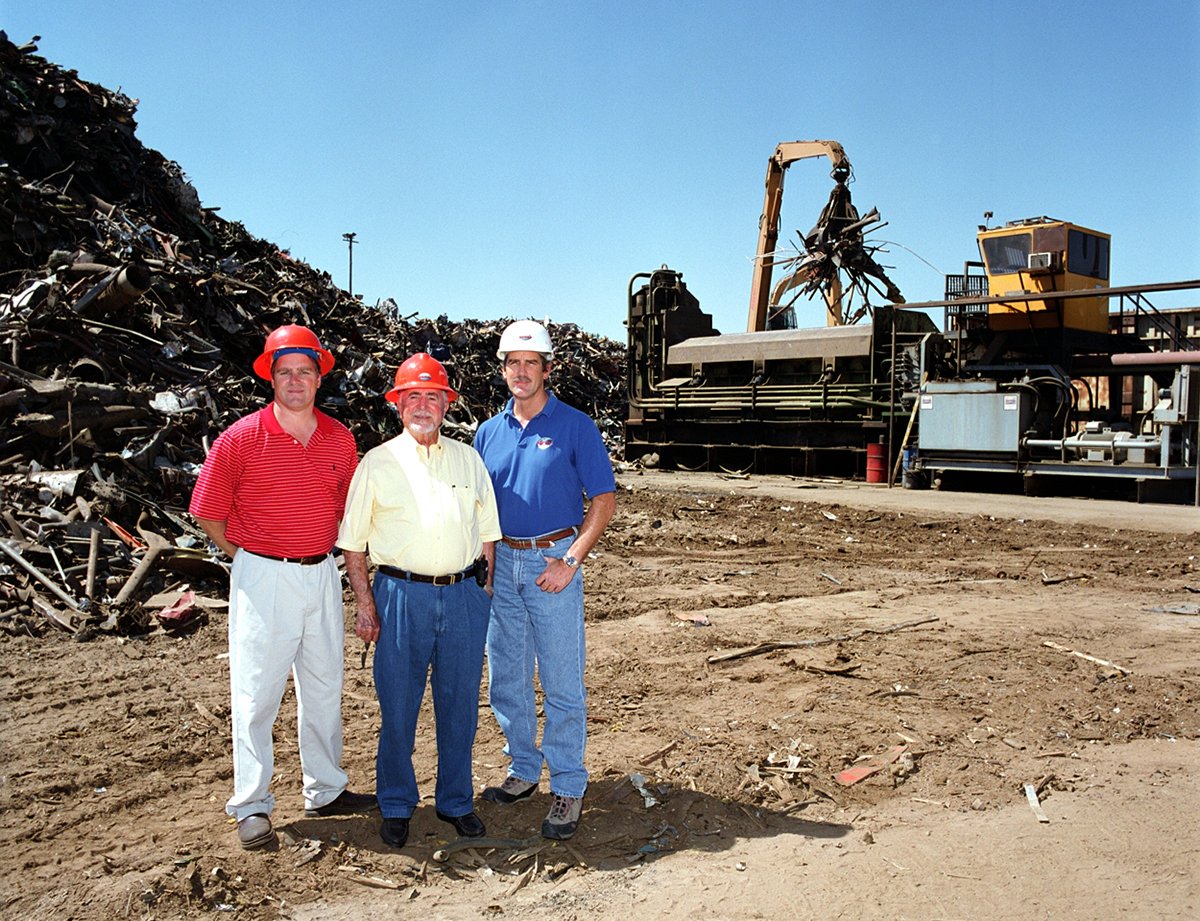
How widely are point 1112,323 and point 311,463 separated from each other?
20.6 m

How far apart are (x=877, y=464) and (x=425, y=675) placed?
16974 millimetres

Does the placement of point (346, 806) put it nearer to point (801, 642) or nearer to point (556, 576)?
point (556, 576)

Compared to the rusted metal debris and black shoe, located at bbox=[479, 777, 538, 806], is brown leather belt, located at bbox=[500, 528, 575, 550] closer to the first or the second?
black shoe, located at bbox=[479, 777, 538, 806]

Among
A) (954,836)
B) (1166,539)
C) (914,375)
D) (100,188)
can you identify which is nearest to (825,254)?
(914,375)

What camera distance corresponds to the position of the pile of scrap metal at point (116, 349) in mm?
8555

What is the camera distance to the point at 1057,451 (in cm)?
1708

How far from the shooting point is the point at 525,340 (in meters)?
4.42

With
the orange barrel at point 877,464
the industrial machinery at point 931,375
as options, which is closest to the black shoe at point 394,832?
the industrial machinery at point 931,375

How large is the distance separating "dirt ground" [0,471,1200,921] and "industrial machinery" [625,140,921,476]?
11.9m

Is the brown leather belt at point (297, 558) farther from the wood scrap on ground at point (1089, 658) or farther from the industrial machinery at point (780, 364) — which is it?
the industrial machinery at point (780, 364)

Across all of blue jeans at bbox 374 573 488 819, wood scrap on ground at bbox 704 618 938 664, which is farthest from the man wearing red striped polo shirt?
wood scrap on ground at bbox 704 618 938 664

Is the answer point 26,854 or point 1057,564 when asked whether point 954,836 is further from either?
point 1057,564

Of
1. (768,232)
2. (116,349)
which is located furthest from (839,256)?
(116,349)

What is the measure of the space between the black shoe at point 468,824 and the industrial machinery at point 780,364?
54.3 ft
